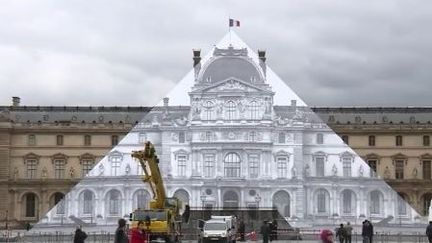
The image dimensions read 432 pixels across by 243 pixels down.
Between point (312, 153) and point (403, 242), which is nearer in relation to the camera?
point (403, 242)

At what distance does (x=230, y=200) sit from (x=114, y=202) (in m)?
5.74

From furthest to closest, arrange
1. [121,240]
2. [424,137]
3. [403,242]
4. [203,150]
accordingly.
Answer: [424,137]
[203,150]
[403,242]
[121,240]

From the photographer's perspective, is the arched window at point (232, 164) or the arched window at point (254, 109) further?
the arched window at point (232, 164)

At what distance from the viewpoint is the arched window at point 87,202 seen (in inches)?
1769

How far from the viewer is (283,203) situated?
45156 mm

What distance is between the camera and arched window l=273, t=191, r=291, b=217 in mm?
45094

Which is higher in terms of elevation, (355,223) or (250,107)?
(250,107)

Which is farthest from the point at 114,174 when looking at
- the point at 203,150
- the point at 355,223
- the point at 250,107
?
the point at 355,223

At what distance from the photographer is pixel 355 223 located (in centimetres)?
4341

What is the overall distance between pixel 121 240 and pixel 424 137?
234 ft

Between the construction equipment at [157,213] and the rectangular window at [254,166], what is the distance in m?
5.83

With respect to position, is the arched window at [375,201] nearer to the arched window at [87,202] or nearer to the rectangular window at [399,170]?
the arched window at [87,202]

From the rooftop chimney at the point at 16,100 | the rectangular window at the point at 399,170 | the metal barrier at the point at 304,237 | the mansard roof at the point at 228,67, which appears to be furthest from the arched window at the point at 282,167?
the rooftop chimney at the point at 16,100

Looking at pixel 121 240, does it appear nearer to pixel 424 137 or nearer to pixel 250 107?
pixel 250 107
